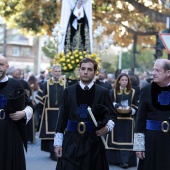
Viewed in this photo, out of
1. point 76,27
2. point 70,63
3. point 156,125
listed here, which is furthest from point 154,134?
point 76,27

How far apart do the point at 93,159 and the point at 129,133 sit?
5057 millimetres

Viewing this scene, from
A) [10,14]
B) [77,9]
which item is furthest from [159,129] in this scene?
[10,14]

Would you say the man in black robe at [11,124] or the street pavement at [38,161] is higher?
the man in black robe at [11,124]

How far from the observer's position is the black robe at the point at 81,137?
675 cm

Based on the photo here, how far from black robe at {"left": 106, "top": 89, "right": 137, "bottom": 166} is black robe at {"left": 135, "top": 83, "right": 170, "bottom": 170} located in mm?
4645

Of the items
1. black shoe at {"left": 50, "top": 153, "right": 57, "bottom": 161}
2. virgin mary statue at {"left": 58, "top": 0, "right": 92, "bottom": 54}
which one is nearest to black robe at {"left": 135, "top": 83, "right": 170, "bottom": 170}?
black shoe at {"left": 50, "top": 153, "right": 57, "bottom": 161}

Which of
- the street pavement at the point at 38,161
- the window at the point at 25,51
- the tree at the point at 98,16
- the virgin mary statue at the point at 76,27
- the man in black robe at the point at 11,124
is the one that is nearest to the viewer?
the man in black robe at the point at 11,124

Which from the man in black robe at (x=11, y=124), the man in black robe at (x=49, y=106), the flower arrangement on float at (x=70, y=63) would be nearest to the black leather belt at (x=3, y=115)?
the man in black robe at (x=11, y=124)

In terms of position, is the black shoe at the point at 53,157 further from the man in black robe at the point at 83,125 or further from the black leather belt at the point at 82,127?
the black leather belt at the point at 82,127

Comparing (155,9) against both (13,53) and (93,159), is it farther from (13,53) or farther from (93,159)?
(13,53)

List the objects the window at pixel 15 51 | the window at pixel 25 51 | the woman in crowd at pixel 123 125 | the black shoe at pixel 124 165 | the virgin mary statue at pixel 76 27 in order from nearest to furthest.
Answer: the black shoe at pixel 124 165
the woman in crowd at pixel 123 125
the virgin mary statue at pixel 76 27
the window at pixel 15 51
the window at pixel 25 51

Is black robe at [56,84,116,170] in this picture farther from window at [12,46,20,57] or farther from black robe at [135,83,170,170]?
window at [12,46,20,57]

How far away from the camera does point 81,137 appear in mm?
6809

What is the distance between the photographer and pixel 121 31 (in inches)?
968
